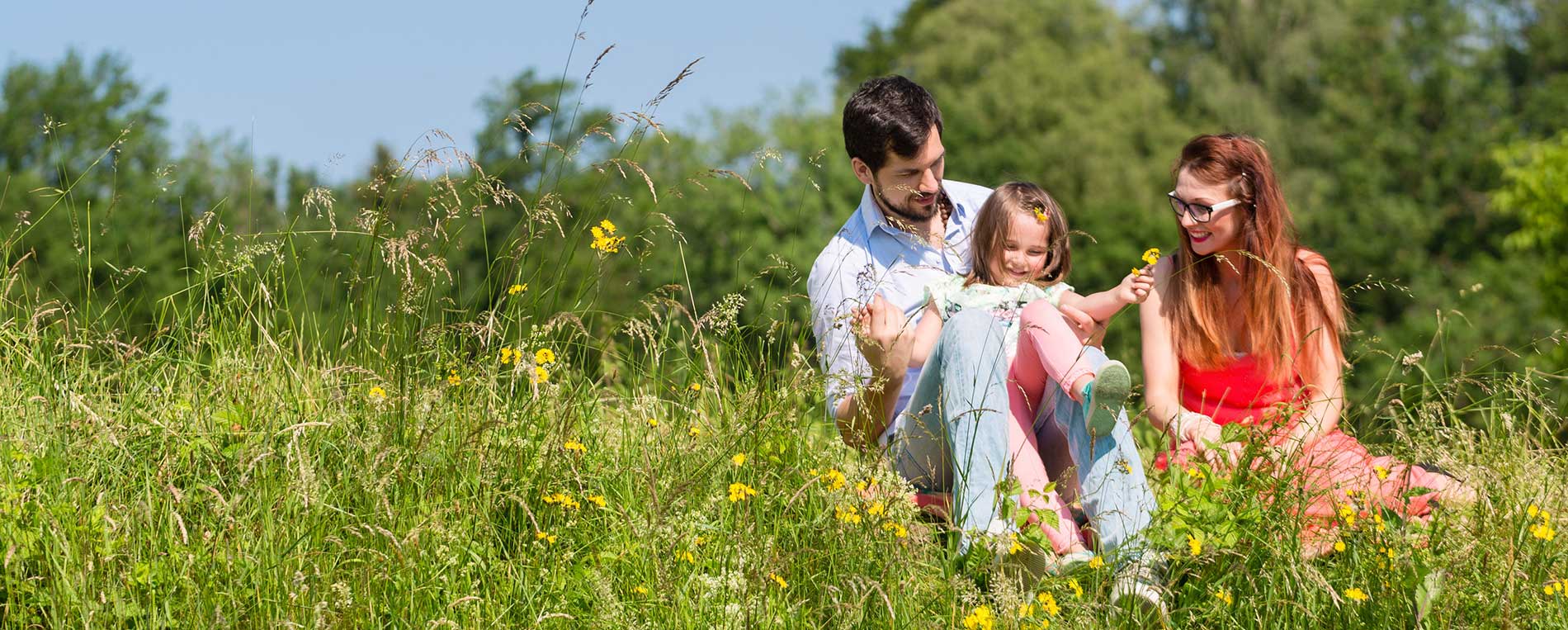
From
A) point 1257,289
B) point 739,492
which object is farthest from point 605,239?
point 1257,289

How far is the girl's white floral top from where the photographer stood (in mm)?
3975

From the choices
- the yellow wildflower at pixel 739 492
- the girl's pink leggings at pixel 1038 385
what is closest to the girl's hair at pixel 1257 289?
the girl's pink leggings at pixel 1038 385

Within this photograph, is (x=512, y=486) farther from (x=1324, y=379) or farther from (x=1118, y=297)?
(x=1324, y=379)

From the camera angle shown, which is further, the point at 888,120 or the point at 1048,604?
the point at 888,120

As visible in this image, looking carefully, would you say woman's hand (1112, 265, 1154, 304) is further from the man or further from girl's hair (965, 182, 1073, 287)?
girl's hair (965, 182, 1073, 287)

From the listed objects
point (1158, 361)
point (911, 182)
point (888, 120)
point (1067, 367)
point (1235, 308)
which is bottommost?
point (1158, 361)

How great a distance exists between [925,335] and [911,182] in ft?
2.24

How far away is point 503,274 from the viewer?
3.57 m

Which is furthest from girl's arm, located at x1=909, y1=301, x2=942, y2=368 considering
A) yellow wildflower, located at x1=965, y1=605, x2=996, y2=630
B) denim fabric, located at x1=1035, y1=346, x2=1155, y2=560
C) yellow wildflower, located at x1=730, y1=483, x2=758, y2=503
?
yellow wildflower, located at x1=965, y1=605, x2=996, y2=630

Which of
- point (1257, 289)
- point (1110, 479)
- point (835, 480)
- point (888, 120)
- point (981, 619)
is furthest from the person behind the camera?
point (888, 120)

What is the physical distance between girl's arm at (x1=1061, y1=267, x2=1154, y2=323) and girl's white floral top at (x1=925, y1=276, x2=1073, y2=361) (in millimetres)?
121

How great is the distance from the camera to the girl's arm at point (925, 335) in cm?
415

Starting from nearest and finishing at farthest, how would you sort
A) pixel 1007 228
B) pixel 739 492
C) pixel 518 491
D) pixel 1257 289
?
pixel 739 492 → pixel 518 491 → pixel 1257 289 → pixel 1007 228

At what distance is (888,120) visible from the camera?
4629mm
